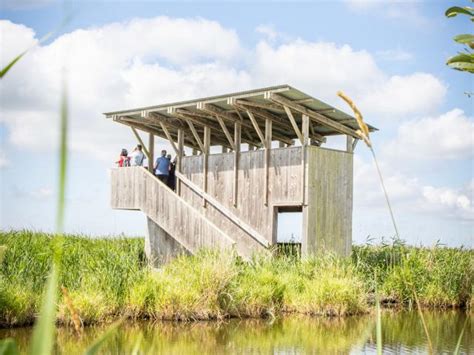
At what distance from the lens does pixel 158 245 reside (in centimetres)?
2223

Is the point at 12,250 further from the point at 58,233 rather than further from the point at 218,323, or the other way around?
the point at 58,233

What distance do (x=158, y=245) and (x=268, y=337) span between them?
11.4 metres

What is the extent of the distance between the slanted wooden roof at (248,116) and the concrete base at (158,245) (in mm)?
3095

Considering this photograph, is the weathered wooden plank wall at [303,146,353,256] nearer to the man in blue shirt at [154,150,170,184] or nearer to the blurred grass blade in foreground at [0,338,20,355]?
the man in blue shirt at [154,150,170,184]

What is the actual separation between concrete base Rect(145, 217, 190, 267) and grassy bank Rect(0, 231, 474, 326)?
6.24 m

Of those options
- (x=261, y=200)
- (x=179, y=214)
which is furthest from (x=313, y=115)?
(x=179, y=214)

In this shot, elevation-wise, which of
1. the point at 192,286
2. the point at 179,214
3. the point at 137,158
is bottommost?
the point at 192,286

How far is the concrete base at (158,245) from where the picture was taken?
22.0m

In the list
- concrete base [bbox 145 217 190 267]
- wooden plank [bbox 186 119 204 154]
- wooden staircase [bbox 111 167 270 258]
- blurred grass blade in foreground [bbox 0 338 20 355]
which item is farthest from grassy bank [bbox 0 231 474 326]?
blurred grass blade in foreground [bbox 0 338 20 355]

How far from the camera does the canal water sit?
10.2m

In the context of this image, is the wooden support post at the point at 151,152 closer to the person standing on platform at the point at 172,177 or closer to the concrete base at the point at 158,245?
the person standing on platform at the point at 172,177

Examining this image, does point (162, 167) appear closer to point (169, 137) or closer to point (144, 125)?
point (169, 137)

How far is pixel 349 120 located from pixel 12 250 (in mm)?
9905

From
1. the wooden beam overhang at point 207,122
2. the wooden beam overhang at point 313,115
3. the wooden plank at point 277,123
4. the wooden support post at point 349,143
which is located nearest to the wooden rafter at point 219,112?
the wooden beam overhang at point 207,122
